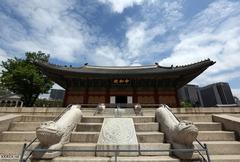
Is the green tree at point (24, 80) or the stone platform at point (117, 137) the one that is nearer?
the stone platform at point (117, 137)

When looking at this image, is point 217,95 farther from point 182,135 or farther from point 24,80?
point 182,135

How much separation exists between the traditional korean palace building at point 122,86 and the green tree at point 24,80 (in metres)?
7.63

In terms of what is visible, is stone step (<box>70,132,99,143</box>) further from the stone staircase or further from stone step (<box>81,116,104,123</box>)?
stone step (<box>81,116,104,123</box>)

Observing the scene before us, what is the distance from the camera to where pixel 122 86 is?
58.8 feet

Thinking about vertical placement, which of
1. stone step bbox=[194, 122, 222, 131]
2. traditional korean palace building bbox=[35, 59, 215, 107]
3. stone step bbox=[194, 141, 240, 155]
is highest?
traditional korean palace building bbox=[35, 59, 215, 107]

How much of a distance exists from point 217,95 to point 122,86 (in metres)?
79.6

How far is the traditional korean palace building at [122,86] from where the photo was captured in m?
16.7

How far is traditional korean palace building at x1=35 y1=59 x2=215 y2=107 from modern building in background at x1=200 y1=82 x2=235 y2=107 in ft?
232

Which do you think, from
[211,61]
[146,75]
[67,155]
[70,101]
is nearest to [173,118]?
[67,155]

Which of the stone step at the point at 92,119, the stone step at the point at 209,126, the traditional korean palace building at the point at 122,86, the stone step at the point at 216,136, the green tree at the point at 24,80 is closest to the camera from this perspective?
the stone step at the point at 216,136

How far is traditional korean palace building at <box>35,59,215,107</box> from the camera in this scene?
659 inches

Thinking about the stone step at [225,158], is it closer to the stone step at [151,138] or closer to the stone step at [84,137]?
the stone step at [151,138]

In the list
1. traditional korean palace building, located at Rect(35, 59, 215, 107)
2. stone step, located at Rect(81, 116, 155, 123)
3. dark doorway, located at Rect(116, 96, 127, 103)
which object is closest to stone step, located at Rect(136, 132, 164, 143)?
stone step, located at Rect(81, 116, 155, 123)

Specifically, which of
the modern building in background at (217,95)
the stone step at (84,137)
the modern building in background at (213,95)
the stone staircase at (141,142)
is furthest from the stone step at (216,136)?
the modern building in background at (217,95)
